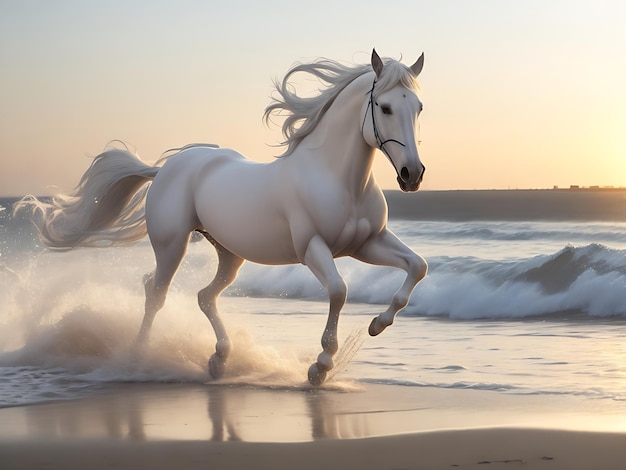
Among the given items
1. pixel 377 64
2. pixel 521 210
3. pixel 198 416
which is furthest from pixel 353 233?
pixel 521 210

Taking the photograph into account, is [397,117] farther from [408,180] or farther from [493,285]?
[493,285]

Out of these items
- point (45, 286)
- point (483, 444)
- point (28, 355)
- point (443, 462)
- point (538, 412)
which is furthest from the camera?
point (45, 286)

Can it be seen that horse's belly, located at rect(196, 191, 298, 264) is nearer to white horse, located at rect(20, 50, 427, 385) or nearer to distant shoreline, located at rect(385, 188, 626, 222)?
white horse, located at rect(20, 50, 427, 385)

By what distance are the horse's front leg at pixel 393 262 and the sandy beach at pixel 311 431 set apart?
0.46 metres

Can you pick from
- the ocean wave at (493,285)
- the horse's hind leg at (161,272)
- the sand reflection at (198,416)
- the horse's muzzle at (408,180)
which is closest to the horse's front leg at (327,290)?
the sand reflection at (198,416)

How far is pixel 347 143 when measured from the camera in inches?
239

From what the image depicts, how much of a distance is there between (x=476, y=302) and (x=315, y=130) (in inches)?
295

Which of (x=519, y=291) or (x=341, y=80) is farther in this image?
(x=519, y=291)

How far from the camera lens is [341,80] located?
6.29 meters

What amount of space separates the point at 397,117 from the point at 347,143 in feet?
1.65

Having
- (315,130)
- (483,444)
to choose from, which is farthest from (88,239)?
(483,444)

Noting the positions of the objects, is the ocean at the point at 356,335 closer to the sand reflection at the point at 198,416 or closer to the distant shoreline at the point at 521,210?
the sand reflection at the point at 198,416

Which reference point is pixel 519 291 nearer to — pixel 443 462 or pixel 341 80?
pixel 341 80

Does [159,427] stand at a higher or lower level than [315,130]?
lower
